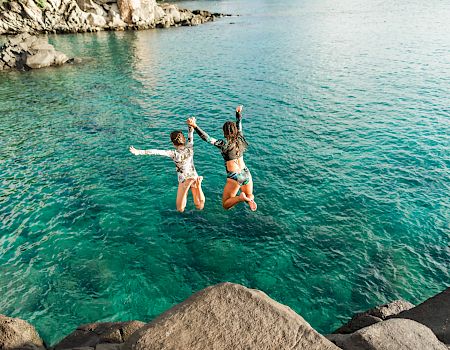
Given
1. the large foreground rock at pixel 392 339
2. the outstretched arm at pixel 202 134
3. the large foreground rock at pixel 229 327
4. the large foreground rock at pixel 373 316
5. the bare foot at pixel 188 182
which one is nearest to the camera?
the large foreground rock at pixel 229 327

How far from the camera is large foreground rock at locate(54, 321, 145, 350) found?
8.99 meters

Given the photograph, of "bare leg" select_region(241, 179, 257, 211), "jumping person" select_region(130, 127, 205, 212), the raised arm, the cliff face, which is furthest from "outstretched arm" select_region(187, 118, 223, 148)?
the cliff face

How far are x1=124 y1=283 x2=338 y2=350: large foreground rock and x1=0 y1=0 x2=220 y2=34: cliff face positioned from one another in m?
82.7

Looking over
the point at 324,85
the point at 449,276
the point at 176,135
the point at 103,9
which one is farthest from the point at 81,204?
the point at 103,9

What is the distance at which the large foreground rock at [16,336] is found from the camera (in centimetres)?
858

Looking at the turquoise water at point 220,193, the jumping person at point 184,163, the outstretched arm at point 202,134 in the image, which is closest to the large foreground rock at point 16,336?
the turquoise water at point 220,193

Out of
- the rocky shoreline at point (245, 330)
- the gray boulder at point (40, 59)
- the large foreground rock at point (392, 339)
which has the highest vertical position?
the rocky shoreline at point (245, 330)

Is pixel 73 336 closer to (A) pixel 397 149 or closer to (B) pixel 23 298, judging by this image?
(B) pixel 23 298

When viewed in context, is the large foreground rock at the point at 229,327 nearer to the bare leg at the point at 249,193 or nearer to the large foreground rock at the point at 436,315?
the large foreground rock at the point at 436,315

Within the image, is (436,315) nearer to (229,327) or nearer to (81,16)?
(229,327)

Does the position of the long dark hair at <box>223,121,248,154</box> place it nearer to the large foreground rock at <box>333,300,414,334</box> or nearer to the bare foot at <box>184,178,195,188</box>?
the bare foot at <box>184,178,195,188</box>

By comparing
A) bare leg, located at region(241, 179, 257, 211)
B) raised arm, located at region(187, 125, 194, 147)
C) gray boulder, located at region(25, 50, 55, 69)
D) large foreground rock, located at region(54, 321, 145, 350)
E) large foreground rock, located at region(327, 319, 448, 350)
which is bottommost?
gray boulder, located at region(25, 50, 55, 69)

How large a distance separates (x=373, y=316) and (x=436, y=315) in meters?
1.82

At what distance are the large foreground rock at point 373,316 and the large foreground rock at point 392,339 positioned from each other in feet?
9.57
